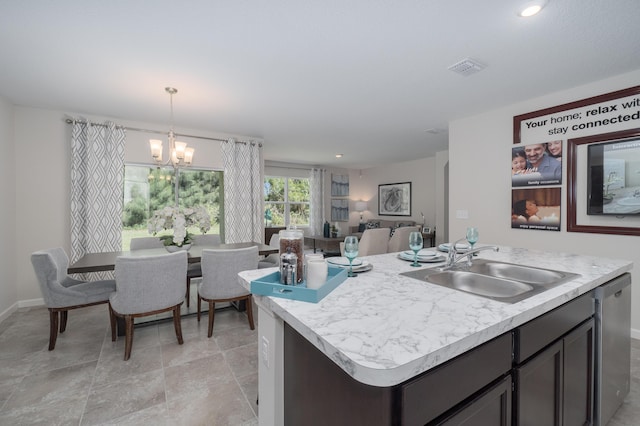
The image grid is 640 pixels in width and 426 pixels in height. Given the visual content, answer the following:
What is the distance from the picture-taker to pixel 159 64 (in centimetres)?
247

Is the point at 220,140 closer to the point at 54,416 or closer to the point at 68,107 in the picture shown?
the point at 68,107

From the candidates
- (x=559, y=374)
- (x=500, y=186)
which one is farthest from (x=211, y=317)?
(x=500, y=186)

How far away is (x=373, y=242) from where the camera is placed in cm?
453

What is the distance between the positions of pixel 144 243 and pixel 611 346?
14.0 ft

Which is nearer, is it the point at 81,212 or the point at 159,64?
the point at 159,64

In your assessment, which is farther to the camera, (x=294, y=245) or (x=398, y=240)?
(x=398, y=240)

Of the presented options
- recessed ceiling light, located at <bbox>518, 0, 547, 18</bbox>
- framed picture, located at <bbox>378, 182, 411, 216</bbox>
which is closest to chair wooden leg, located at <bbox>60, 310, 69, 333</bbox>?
recessed ceiling light, located at <bbox>518, 0, 547, 18</bbox>

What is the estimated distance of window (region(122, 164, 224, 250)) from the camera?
→ 4137 millimetres

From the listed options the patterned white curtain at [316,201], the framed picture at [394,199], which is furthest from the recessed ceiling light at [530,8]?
the patterned white curtain at [316,201]

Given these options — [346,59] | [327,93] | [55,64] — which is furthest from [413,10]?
[55,64]

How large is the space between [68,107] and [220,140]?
1896 mm

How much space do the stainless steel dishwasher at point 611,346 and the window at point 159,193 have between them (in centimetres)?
425

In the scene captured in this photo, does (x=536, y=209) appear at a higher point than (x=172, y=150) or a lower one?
lower

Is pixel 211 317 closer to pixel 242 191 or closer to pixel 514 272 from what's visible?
pixel 514 272
